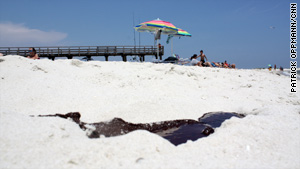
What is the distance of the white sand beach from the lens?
221 centimetres

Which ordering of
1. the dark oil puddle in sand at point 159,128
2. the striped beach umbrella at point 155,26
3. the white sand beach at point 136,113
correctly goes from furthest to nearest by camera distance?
the striped beach umbrella at point 155,26 → the dark oil puddle in sand at point 159,128 → the white sand beach at point 136,113

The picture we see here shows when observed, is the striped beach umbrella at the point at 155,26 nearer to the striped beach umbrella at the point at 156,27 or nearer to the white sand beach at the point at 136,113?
the striped beach umbrella at the point at 156,27

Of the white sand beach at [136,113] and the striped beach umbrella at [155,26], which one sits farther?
the striped beach umbrella at [155,26]

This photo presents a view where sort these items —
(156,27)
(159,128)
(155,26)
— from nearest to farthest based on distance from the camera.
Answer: (159,128) → (155,26) → (156,27)

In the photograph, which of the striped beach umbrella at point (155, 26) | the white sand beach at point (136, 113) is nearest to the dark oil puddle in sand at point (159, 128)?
the white sand beach at point (136, 113)

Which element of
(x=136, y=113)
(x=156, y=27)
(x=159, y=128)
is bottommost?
(x=159, y=128)

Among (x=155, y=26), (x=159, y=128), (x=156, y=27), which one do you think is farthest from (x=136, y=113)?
(x=156, y=27)

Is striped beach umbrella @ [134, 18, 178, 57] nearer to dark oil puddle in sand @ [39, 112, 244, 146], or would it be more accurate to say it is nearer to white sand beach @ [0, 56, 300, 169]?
white sand beach @ [0, 56, 300, 169]

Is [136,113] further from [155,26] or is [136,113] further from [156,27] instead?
[156,27]

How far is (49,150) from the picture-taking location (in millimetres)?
2264

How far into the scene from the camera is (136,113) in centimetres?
413

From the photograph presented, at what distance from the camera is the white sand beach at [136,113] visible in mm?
2213

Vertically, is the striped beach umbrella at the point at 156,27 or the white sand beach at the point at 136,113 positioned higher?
the striped beach umbrella at the point at 156,27

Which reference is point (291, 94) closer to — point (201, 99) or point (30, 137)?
point (201, 99)
